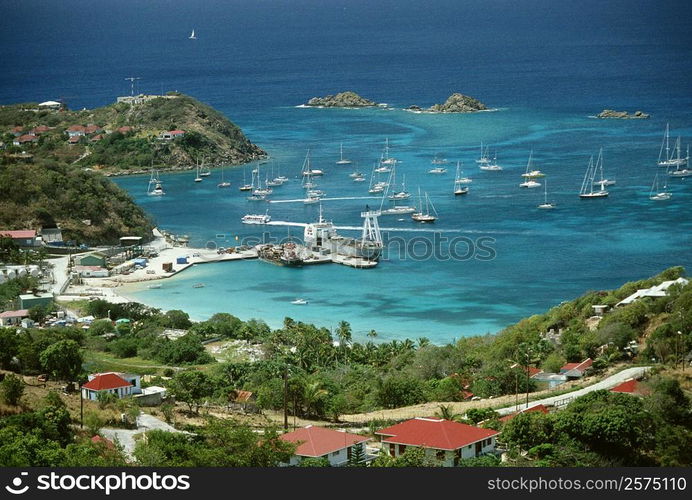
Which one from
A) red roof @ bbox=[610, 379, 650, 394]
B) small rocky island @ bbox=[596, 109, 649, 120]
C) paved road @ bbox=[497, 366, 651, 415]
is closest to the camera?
red roof @ bbox=[610, 379, 650, 394]

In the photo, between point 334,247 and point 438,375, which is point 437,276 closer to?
point 334,247

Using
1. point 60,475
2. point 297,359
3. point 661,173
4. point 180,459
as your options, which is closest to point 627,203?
point 661,173

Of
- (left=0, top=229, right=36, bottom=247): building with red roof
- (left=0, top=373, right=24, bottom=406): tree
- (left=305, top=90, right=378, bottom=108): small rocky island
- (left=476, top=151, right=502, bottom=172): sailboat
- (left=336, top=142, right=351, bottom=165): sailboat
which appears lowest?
(left=0, top=373, right=24, bottom=406): tree

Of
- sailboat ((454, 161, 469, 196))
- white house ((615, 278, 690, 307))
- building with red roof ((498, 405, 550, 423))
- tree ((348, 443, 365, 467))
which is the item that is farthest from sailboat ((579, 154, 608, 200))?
tree ((348, 443, 365, 467))

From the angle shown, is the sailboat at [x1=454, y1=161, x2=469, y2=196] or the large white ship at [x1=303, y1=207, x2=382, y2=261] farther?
the sailboat at [x1=454, y1=161, x2=469, y2=196]

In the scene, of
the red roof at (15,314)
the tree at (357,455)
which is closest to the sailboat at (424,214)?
the red roof at (15,314)

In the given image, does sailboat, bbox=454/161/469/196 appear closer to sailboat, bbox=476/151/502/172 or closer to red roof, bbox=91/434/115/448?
sailboat, bbox=476/151/502/172

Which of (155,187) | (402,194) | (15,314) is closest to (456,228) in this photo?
(402,194)
